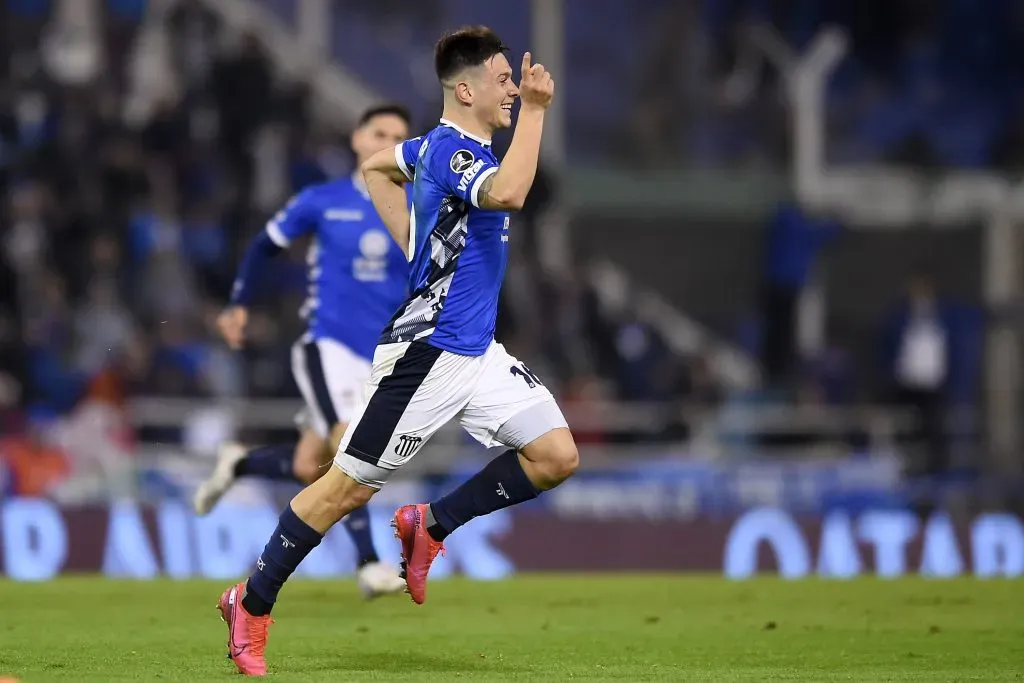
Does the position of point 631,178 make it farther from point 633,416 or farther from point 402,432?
point 402,432

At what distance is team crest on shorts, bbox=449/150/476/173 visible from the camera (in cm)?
723

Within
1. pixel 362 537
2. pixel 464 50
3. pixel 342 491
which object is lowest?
pixel 362 537

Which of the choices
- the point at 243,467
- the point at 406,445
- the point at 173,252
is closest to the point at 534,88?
the point at 406,445

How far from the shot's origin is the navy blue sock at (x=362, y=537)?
419 inches

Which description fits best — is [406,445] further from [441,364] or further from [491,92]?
[491,92]

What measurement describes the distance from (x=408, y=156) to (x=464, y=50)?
548mm

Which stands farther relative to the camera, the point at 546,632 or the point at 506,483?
the point at 546,632

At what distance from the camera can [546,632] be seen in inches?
369

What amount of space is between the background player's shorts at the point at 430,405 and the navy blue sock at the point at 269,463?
12.6ft


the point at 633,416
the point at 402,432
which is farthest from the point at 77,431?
the point at 402,432

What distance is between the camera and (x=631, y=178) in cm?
2123

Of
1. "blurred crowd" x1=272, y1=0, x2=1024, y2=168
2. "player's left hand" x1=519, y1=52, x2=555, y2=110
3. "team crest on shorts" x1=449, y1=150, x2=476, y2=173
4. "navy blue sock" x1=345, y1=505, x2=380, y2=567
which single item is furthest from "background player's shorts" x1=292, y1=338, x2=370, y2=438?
"blurred crowd" x1=272, y1=0, x2=1024, y2=168

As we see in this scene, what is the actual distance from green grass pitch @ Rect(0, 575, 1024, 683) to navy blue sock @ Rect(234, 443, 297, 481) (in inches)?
30.9

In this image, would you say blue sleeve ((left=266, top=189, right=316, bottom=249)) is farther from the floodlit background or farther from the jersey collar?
the floodlit background
